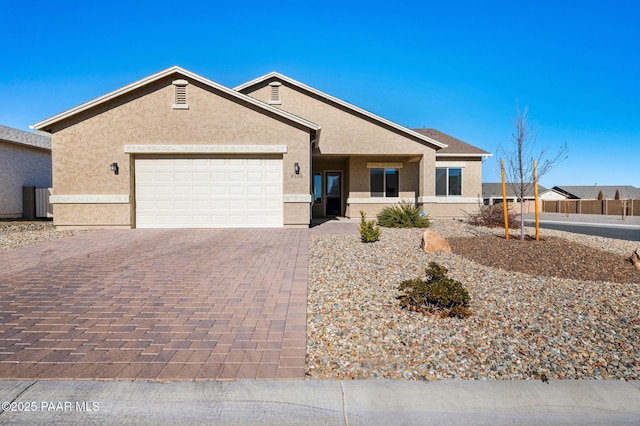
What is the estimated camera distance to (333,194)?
64.4ft

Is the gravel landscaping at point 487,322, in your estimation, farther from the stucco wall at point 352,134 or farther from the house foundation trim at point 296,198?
the stucco wall at point 352,134

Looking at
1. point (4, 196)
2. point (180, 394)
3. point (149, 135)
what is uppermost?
point (149, 135)

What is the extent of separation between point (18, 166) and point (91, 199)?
29.8 feet

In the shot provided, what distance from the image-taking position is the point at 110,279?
6008 millimetres

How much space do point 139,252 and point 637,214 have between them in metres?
38.4

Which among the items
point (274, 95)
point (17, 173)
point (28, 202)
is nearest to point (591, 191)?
point (274, 95)

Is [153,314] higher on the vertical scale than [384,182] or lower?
lower

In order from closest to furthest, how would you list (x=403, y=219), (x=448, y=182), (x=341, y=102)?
(x=403, y=219), (x=341, y=102), (x=448, y=182)

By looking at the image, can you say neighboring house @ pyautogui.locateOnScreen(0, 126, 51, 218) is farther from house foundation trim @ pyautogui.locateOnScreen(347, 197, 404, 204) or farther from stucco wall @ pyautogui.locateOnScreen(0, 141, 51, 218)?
house foundation trim @ pyautogui.locateOnScreen(347, 197, 404, 204)

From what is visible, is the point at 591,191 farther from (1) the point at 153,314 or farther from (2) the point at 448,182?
(1) the point at 153,314

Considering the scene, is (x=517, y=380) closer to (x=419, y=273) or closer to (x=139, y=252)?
(x=419, y=273)

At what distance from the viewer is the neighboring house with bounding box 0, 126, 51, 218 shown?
55.4 feet

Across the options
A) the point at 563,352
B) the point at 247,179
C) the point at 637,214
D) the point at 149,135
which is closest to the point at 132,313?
the point at 563,352

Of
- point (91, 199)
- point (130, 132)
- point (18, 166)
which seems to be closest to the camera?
point (91, 199)
